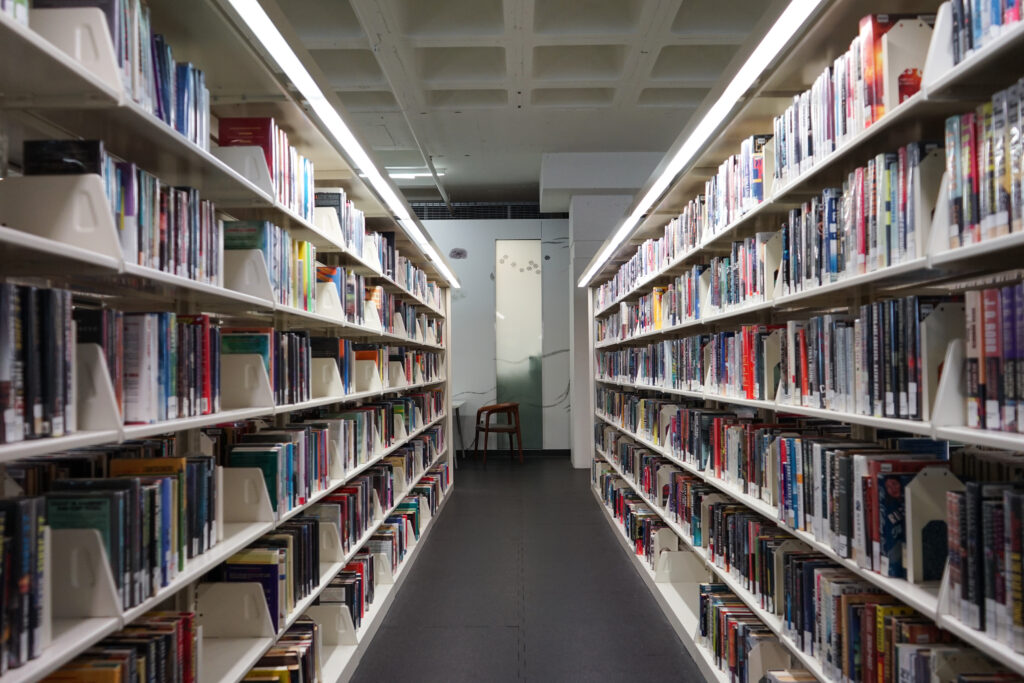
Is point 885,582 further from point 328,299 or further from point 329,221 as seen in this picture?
point 329,221

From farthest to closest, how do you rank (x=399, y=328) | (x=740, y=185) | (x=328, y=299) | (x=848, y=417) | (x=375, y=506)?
1. (x=399, y=328)
2. (x=375, y=506)
3. (x=328, y=299)
4. (x=740, y=185)
5. (x=848, y=417)

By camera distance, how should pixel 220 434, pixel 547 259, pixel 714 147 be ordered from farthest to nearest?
pixel 547 259
pixel 714 147
pixel 220 434

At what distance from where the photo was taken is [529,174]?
862 centimetres

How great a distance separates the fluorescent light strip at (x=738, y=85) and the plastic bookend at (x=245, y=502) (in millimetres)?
1978

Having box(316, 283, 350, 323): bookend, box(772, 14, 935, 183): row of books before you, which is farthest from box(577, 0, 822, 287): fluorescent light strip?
box(316, 283, 350, 323): bookend

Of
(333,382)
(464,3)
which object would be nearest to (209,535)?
(333,382)

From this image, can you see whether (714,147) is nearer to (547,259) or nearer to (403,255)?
(403,255)

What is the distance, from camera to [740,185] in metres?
2.67

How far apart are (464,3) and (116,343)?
165 inches

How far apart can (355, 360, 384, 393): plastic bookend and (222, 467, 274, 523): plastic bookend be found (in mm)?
1527

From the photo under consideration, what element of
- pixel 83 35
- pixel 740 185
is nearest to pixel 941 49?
pixel 740 185

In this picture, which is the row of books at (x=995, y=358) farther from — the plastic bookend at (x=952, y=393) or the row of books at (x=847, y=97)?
the row of books at (x=847, y=97)

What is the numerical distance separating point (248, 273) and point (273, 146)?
43cm

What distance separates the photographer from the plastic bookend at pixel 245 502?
2244mm
